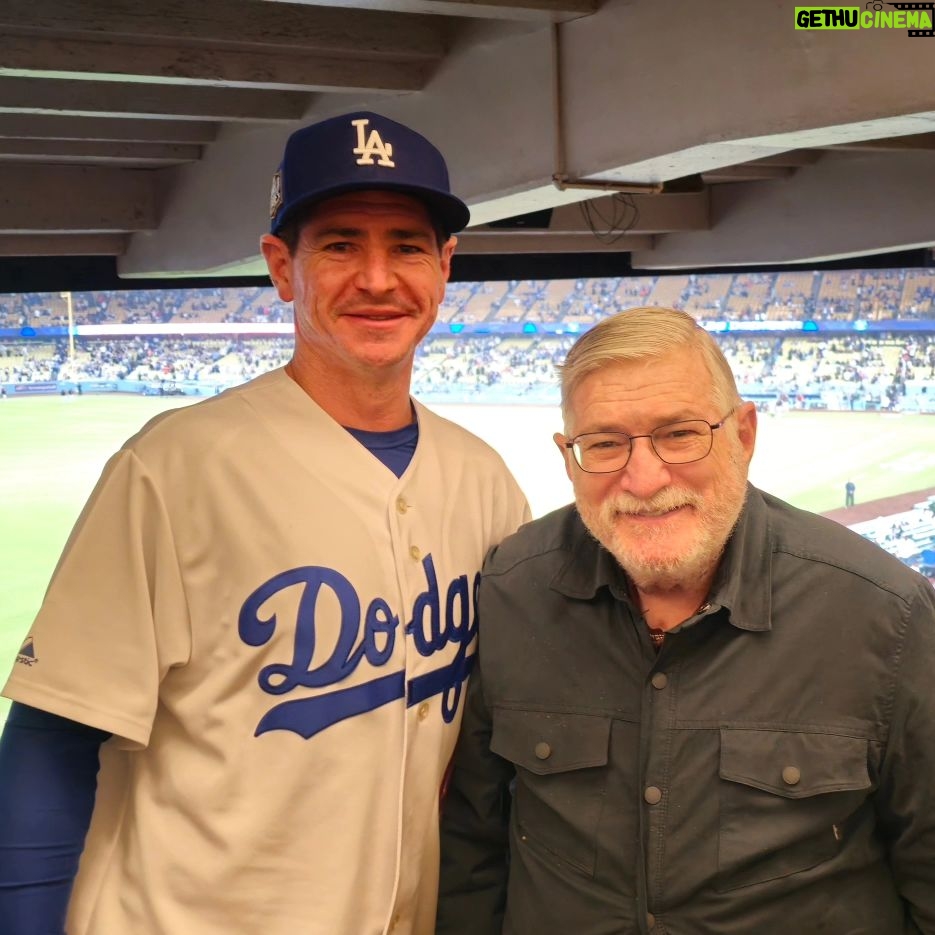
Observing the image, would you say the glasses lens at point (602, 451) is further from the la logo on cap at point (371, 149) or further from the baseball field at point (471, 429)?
the baseball field at point (471, 429)

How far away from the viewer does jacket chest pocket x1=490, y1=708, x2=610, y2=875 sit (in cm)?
154

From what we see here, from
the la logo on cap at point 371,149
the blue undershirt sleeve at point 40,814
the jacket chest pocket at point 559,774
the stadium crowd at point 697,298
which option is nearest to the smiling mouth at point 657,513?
the jacket chest pocket at point 559,774

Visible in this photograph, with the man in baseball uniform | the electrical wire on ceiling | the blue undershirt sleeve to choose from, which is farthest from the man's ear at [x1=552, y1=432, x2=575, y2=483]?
the electrical wire on ceiling

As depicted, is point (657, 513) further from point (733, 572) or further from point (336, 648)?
point (336, 648)

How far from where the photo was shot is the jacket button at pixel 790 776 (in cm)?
145

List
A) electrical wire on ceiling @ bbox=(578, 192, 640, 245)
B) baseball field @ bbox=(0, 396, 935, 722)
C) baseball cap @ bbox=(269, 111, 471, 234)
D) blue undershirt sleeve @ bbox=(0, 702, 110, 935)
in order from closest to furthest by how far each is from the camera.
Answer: blue undershirt sleeve @ bbox=(0, 702, 110, 935) < baseball cap @ bbox=(269, 111, 471, 234) < electrical wire on ceiling @ bbox=(578, 192, 640, 245) < baseball field @ bbox=(0, 396, 935, 722)

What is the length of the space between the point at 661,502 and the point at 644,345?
21 centimetres

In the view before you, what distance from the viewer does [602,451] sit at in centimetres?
154

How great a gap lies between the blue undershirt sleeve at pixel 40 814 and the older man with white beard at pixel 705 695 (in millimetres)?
590

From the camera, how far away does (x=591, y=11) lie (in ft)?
8.79

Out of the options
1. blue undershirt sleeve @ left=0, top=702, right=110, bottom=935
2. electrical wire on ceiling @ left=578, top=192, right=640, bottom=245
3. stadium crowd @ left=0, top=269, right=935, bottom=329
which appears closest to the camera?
blue undershirt sleeve @ left=0, top=702, right=110, bottom=935

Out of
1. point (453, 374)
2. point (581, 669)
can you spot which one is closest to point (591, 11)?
point (581, 669)

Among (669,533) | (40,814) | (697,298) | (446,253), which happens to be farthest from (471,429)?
(40,814)

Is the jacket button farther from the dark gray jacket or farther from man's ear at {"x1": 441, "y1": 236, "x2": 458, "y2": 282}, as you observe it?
man's ear at {"x1": 441, "y1": 236, "x2": 458, "y2": 282}
